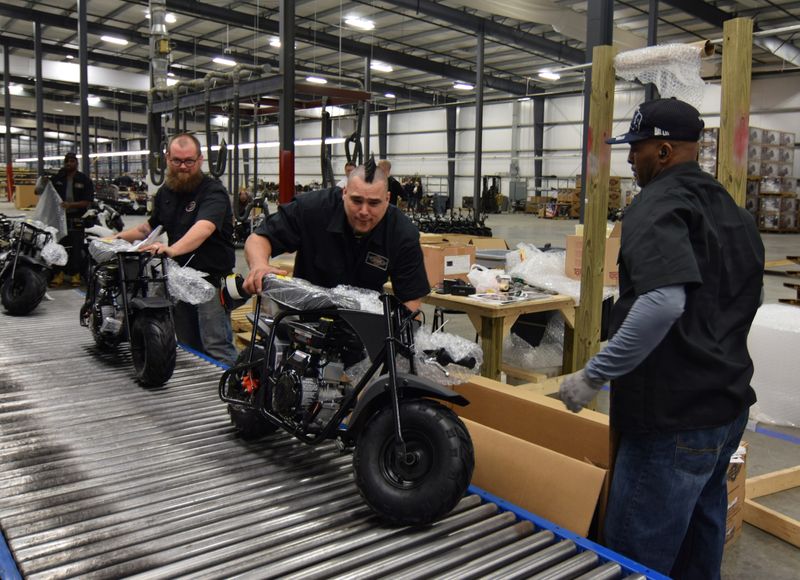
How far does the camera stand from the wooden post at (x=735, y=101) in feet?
9.17

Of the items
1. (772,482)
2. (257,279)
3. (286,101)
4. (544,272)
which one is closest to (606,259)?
(544,272)

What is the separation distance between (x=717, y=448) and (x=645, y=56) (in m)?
1.84

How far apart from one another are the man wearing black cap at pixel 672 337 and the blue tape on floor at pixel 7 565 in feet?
5.20

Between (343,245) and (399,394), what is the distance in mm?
850

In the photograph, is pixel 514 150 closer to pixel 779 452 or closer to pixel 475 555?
pixel 779 452

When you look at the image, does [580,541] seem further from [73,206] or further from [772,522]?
[73,206]

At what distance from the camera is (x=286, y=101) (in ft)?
22.9

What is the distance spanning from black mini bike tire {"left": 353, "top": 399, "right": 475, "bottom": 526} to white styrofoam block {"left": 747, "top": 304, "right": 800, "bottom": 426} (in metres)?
3.06

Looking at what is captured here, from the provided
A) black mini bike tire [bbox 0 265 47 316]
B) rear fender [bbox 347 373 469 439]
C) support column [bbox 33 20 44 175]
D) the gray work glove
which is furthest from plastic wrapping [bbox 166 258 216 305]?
support column [bbox 33 20 44 175]

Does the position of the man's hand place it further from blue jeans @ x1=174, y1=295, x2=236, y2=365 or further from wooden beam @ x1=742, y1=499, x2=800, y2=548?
wooden beam @ x1=742, y1=499, x2=800, y2=548

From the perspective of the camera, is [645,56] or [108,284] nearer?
[645,56]

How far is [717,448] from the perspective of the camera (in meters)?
1.95

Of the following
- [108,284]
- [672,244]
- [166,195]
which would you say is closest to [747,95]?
[672,244]

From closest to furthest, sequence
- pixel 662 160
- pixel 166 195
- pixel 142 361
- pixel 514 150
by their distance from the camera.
Result: pixel 662 160, pixel 142 361, pixel 166 195, pixel 514 150
